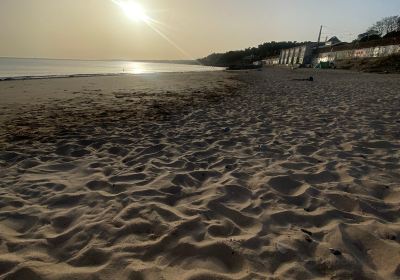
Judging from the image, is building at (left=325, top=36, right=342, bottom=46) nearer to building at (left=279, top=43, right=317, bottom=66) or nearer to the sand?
building at (left=279, top=43, right=317, bottom=66)

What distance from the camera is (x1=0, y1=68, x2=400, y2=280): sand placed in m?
2.55

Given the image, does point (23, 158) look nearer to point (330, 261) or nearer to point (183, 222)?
point (183, 222)

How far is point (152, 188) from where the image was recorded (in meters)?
3.98

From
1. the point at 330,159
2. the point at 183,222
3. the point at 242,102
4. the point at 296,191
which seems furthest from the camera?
the point at 242,102

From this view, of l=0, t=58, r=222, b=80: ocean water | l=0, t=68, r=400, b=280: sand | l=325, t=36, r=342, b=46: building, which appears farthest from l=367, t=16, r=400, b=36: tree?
l=0, t=68, r=400, b=280: sand

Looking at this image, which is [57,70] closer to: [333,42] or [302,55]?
[302,55]

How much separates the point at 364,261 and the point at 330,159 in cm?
254

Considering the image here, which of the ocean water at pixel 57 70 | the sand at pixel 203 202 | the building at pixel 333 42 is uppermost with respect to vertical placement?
the building at pixel 333 42

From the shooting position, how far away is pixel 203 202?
11.8ft

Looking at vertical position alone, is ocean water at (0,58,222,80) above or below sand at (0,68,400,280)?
below

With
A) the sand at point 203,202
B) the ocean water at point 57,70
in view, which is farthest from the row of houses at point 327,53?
the sand at point 203,202

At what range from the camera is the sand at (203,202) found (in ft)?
8.38

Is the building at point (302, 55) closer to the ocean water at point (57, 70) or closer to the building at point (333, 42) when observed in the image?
the building at point (333, 42)

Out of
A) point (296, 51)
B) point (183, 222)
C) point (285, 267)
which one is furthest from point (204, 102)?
point (296, 51)
